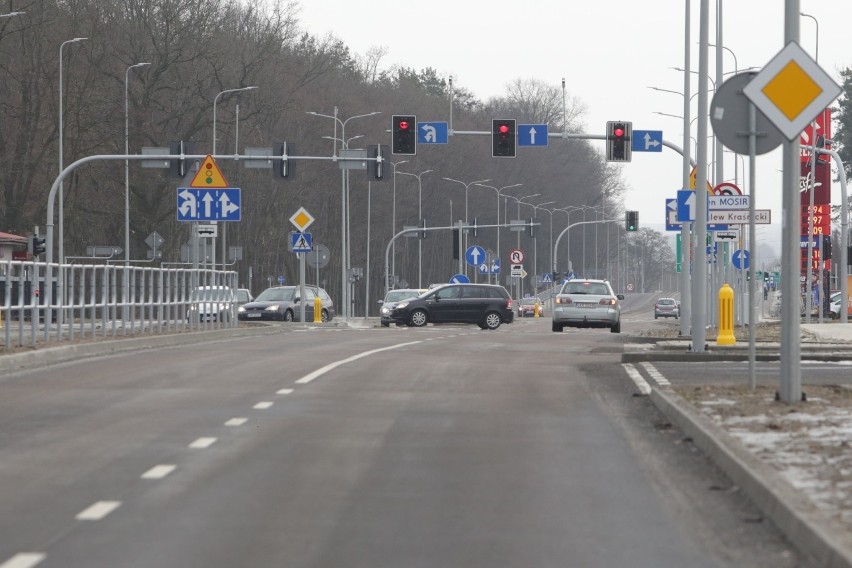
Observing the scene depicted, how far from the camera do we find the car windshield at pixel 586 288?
147ft

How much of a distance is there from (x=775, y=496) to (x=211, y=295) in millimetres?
29105

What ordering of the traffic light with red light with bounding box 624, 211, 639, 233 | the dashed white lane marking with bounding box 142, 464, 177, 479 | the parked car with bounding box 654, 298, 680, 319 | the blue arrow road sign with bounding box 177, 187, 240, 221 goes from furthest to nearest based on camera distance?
the parked car with bounding box 654, 298, 680, 319, the traffic light with red light with bounding box 624, 211, 639, 233, the blue arrow road sign with bounding box 177, 187, 240, 221, the dashed white lane marking with bounding box 142, 464, 177, 479

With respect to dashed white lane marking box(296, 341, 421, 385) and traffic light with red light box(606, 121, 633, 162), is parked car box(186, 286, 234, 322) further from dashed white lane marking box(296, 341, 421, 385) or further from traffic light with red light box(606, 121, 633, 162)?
traffic light with red light box(606, 121, 633, 162)

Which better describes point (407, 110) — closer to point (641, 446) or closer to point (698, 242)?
point (698, 242)

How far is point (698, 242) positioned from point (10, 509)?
19.5m

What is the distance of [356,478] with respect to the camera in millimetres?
10172

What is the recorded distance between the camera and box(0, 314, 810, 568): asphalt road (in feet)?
25.2

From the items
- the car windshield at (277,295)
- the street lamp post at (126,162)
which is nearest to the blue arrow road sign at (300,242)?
the car windshield at (277,295)

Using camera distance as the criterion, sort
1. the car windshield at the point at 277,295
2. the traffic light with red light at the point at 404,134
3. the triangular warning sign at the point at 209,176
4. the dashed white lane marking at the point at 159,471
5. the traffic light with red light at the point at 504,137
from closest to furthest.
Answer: the dashed white lane marking at the point at 159,471 → the triangular warning sign at the point at 209,176 → the traffic light with red light at the point at 404,134 → the traffic light with red light at the point at 504,137 → the car windshield at the point at 277,295

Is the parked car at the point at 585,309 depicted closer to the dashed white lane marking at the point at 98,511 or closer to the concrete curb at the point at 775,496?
the concrete curb at the point at 775,496

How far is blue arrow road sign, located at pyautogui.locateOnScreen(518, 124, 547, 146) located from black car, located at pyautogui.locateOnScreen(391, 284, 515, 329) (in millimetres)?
4501

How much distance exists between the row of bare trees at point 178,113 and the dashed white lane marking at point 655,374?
116 feet

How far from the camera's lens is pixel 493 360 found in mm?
23844

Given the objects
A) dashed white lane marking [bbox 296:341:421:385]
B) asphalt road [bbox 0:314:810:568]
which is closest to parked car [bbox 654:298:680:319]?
dashed white lane marking [bbox 296:341:421:385]
